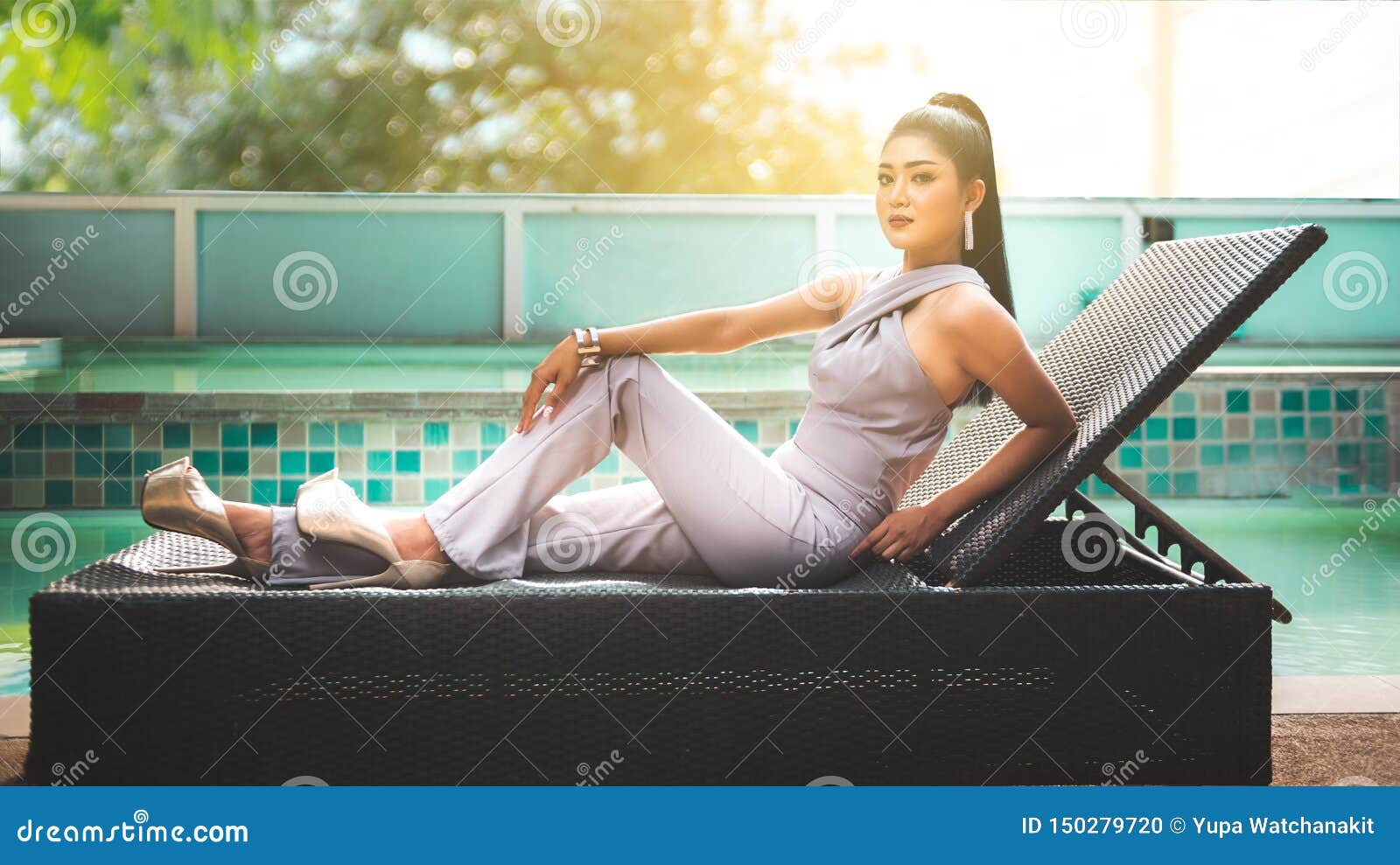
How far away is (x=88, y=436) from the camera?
4.42 meters

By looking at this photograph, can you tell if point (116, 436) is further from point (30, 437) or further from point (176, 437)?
point (30, 437)

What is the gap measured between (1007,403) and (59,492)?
390 centimetres

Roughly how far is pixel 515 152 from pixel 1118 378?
16.6 meters

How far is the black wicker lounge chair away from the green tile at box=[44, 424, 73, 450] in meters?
3.09

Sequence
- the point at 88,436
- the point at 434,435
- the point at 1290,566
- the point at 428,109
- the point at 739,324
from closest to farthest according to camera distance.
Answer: the point at 739,324, the point at 1290,566, the point at 88,436, the point at 434,435, the point at 428,109

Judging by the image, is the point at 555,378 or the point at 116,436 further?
the point at 116,436

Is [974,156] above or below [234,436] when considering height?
above

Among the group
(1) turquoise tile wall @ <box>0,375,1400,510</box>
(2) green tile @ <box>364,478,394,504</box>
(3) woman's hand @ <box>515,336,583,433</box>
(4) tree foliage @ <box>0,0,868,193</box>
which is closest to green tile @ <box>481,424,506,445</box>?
(1) turquoise tile wall @ <box>0,375,1400,510</box>

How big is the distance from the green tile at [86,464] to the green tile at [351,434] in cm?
88

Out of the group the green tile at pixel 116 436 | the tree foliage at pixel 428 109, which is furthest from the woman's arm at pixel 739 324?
the tree foliage at pixel 428 109

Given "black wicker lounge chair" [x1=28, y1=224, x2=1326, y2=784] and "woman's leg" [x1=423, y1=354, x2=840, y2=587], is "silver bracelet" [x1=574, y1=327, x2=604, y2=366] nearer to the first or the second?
"woman's leg" [x1=423, y1=354, x2=840, y2=587]

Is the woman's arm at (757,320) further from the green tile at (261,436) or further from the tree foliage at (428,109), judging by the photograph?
the tree foliage at (428,109)

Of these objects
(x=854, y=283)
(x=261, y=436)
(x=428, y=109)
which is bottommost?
(x=261, y=436)

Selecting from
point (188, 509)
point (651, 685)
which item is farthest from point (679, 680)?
point (188, 509)
